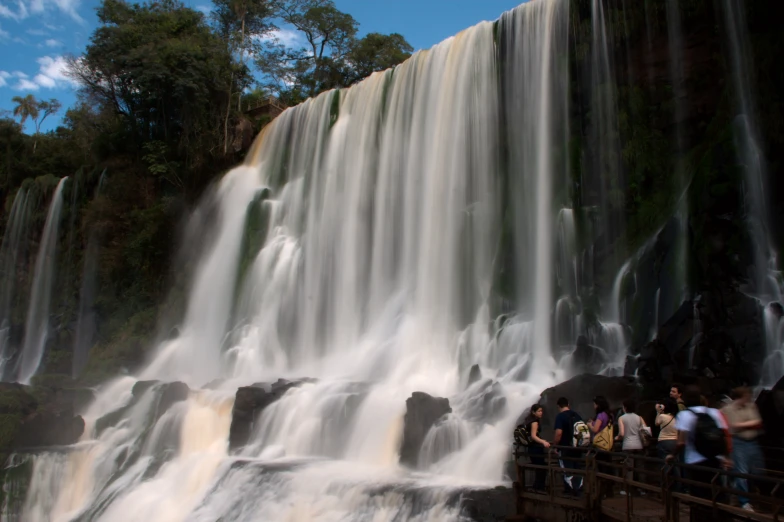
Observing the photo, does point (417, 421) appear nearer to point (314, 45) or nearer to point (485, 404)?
point (485, 404)

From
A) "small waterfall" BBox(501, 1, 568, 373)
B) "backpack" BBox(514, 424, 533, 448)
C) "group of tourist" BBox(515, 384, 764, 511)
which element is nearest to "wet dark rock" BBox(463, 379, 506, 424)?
"backpack" BBox(514, 424, 533, 448)

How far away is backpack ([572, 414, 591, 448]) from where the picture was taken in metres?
9.02

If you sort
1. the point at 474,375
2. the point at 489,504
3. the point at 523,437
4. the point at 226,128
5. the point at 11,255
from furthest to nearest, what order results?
the point at 11,255
the point at 226,128
the point at 474,375
the point at 489,504
the point at 523,437

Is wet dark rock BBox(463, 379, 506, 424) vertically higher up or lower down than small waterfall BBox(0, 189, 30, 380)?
lower down

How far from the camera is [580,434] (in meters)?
9.07

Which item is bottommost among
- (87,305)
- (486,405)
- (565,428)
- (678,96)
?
(565,428)

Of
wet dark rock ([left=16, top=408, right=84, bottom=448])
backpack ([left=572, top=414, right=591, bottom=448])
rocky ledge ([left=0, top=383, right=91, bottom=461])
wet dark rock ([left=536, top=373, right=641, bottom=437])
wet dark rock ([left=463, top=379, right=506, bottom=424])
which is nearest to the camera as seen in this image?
backpack ([left=572, top=414, right=591, bottom=448])

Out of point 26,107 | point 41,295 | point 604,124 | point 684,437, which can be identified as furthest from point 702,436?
point 26,107

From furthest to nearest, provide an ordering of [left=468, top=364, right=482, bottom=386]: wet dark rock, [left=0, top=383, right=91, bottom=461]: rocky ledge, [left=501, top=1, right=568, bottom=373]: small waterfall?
[left=501, top=1, right=568, bottom=373]: small waterfall → [left=0, top=383, right=91, bottom=461]: rocky ledge → [left=468, top=364, right=482, bottom=386]: wet dark rock

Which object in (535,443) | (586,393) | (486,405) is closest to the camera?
(535,443)

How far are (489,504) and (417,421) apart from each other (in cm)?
316

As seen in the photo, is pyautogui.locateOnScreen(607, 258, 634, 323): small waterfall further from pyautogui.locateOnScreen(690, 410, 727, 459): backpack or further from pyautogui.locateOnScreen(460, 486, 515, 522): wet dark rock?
pyautogui.locateOnScreen(690, 410, 727, 459): backpack

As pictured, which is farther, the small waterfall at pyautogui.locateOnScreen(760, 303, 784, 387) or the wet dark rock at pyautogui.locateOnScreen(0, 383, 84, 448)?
the wet dark rock at pyautogui.locateOnScreen(0, 383, 84, 448)

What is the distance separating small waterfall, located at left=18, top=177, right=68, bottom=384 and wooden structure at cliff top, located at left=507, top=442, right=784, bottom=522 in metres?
25.5
